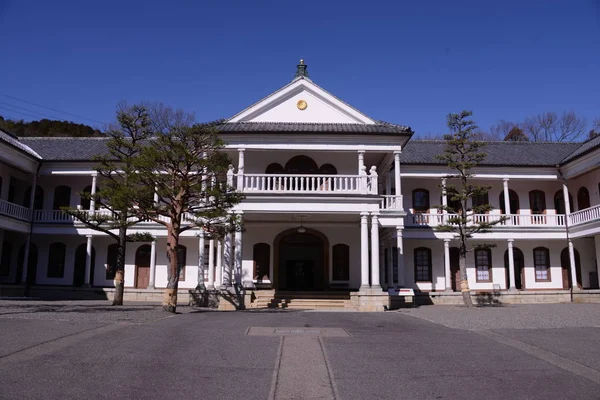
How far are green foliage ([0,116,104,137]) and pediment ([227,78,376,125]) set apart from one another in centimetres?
3525

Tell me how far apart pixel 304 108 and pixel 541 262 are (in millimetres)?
16464

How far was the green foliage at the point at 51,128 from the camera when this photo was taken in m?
55.0

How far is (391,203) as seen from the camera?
24625mm

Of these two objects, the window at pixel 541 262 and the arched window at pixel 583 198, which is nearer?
the arched window at pixel 583 198

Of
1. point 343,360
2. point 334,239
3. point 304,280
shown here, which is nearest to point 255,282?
point 304,280

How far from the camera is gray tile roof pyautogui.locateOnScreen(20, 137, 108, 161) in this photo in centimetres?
2975

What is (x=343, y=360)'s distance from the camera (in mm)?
9211

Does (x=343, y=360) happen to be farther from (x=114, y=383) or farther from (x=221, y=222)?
(x=221, y=222)

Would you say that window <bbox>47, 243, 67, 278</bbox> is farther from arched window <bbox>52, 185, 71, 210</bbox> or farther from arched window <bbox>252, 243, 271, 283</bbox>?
arched window <bbox>252, 243, 271, 283</bbox>

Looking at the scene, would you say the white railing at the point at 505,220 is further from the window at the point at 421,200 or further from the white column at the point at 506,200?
the window at the point at 421,200

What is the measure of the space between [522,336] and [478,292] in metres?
16.5

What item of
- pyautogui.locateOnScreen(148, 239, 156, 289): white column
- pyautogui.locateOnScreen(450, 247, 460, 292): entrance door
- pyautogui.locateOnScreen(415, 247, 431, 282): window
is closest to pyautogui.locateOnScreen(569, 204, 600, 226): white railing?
pyautogui.locateOnScreen(450, 247, 460, 292): entrance door

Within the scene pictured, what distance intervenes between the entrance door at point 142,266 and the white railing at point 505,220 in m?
14.9

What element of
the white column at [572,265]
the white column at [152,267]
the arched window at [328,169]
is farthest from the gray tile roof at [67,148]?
the white column at [572,265]
